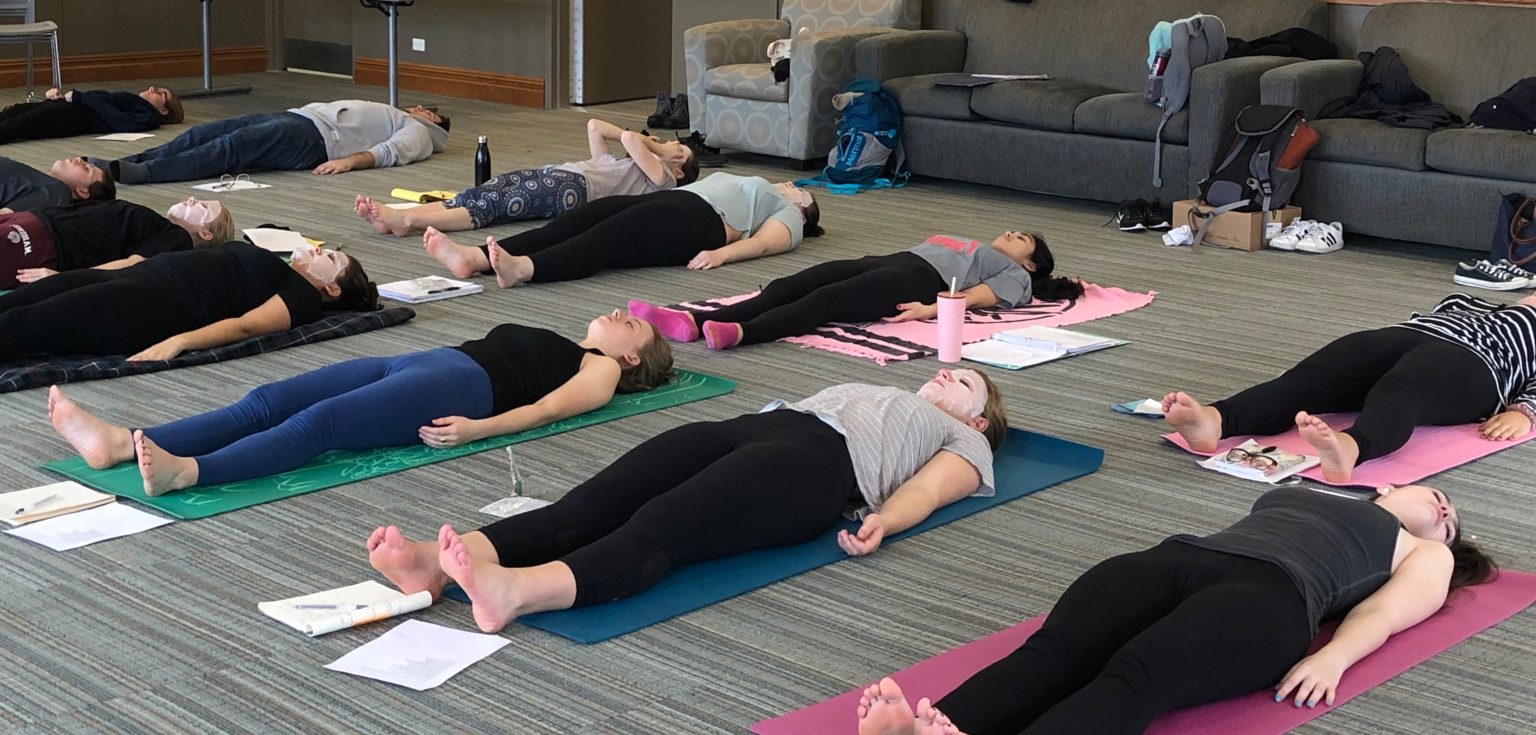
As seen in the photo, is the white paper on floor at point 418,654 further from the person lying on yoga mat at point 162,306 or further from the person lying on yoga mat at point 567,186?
the person lying on yoga mat at point 567,186

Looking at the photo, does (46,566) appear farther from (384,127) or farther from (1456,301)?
(384,127)

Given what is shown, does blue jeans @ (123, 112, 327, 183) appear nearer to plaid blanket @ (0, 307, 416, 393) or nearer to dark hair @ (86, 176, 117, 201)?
dark hair @ (86, 176, 117, 201)

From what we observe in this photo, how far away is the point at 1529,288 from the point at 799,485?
357cm

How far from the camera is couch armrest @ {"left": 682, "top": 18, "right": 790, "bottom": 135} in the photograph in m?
7.70

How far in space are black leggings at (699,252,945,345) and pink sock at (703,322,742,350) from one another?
35mm

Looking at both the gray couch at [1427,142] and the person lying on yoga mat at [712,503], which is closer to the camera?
the person lying on yoga mat at [712,503]

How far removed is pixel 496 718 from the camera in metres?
2.25

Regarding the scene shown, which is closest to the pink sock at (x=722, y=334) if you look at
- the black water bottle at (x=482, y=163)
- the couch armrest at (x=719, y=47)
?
the black water bottle at (x=482, y=163)

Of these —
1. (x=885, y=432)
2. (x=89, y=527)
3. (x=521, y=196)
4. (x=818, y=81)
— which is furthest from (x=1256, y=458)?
(x=818, y=81)

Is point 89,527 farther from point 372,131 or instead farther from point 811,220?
point 372,131

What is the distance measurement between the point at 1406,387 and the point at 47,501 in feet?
9.17

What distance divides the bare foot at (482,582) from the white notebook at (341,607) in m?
0.14

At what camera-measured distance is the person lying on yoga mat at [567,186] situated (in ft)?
19.3

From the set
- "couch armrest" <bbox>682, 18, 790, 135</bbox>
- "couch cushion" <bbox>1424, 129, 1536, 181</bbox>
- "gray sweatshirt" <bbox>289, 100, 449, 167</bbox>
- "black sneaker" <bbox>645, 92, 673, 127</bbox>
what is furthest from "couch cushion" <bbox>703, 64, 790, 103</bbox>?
"couch cushion" <bbox>1424, 129, 1536, 181</bbox>
